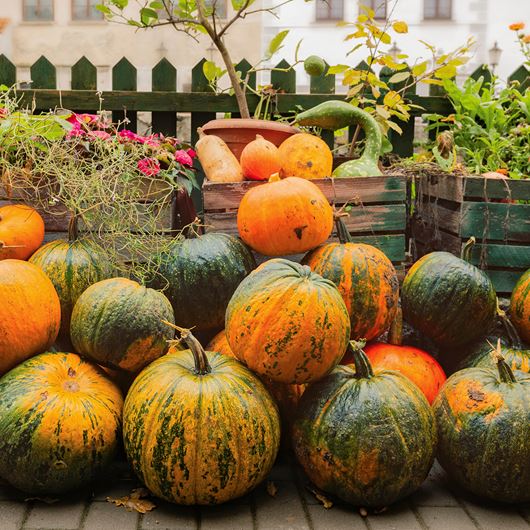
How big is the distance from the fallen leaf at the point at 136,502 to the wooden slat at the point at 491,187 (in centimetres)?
218

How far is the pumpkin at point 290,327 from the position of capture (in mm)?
2418

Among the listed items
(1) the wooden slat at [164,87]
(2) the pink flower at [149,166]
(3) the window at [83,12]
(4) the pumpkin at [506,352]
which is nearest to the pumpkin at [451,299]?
(4) the pumpkin at [506,352]

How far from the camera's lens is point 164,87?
5.22 meters

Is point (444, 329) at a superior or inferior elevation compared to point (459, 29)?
inferior

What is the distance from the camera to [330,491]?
2447 mm

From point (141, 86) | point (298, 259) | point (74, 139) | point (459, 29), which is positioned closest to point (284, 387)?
point (298, 259)

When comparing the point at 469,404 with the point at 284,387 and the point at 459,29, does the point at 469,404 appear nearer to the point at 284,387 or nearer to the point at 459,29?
the point at 284,387

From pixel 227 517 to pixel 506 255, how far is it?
6.78ft

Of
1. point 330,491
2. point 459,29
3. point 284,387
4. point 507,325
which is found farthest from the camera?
point 459,29

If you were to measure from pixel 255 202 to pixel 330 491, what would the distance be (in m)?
1.34

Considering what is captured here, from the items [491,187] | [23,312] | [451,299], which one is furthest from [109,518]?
[491,187]

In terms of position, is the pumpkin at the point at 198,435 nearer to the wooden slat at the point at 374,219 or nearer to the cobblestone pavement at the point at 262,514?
the cobblestone pavement at the point at 262,514

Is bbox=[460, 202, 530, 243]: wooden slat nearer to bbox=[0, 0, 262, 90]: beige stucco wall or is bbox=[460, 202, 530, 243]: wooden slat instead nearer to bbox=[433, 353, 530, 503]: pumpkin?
bbox=[433, 353, 530, 503]: pumpkin

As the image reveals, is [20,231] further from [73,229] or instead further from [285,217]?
[285,217]
